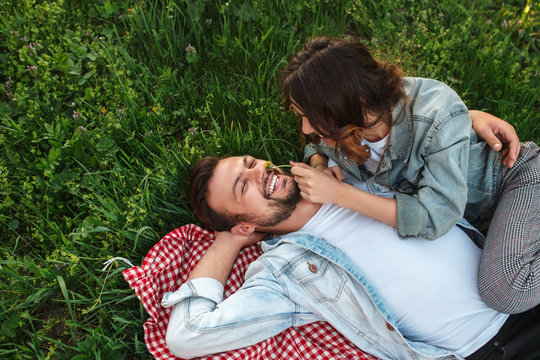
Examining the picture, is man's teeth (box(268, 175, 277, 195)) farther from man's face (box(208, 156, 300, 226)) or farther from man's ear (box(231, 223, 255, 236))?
man's ear (box(231, 223, 255, 236))

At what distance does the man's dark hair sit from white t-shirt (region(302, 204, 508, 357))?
35.7 inches

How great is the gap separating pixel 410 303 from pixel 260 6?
115 inches

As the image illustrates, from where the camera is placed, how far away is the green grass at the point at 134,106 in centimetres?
287

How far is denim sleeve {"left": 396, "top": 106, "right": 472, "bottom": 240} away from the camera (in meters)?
2.54

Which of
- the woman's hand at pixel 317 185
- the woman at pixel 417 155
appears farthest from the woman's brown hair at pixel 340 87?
the woman's hand at pixel 317 185

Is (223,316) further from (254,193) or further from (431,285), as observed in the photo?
(431,285)

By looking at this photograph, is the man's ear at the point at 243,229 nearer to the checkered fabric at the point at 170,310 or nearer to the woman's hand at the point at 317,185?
the checkered fabric at the point at 170,310

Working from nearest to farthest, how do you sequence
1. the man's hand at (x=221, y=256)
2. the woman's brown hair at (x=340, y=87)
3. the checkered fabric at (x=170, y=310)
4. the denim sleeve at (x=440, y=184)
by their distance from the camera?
the woman's brown hair at (x=340, y=87)
the denim sleeve at (x=440, y=184)
the checkered fabric at (x=170, y=310)
the man's hand at (x=221, y=256)

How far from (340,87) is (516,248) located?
1411mm

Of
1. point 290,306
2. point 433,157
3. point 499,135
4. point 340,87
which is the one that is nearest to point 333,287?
point 290,306

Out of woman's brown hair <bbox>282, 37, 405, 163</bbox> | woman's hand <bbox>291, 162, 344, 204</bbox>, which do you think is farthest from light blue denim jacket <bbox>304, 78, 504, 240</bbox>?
woman's hand <bbox>291, 162, 344, 204</bbox>

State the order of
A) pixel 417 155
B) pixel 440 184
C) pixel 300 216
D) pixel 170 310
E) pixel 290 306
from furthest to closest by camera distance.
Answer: pixel 300 216 < pixel 170 310 < pixel 290 306 < pixel 417 155 < pixel 440 184

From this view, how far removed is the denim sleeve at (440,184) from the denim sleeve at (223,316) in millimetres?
913

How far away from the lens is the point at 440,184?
2564mm
